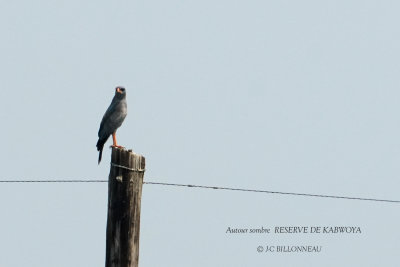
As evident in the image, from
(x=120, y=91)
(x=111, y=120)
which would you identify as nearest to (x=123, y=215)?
(x=111, y=120)

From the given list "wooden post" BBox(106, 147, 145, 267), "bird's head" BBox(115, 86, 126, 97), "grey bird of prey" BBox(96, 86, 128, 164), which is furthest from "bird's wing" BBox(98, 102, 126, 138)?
"wooden post" BBox(106, 147, 145, 267)

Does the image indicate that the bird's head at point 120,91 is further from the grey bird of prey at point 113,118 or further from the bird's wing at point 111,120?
the bird's wing at point 111,120

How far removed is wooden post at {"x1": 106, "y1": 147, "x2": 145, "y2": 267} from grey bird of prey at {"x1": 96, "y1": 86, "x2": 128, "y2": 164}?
6325 mm

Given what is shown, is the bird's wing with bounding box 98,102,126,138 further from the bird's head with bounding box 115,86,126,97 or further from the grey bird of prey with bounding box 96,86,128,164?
the bird's head with bounding box 115,86,126,97

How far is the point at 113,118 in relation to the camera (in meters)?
15.9

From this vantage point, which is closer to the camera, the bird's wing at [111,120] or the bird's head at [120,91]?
the bird's wing at [111,120]

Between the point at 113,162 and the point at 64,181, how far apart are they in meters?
1.59

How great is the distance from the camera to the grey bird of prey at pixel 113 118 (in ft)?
51.1

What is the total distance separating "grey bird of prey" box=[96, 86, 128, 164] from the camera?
51.1 ft

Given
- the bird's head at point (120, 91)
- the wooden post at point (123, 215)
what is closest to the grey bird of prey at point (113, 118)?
the bird's head at point (120, 91)

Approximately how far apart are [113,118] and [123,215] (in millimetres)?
7237

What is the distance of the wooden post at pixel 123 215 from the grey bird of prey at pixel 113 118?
6325mm

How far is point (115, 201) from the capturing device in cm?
878

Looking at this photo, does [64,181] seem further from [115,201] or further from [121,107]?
[121,107]
